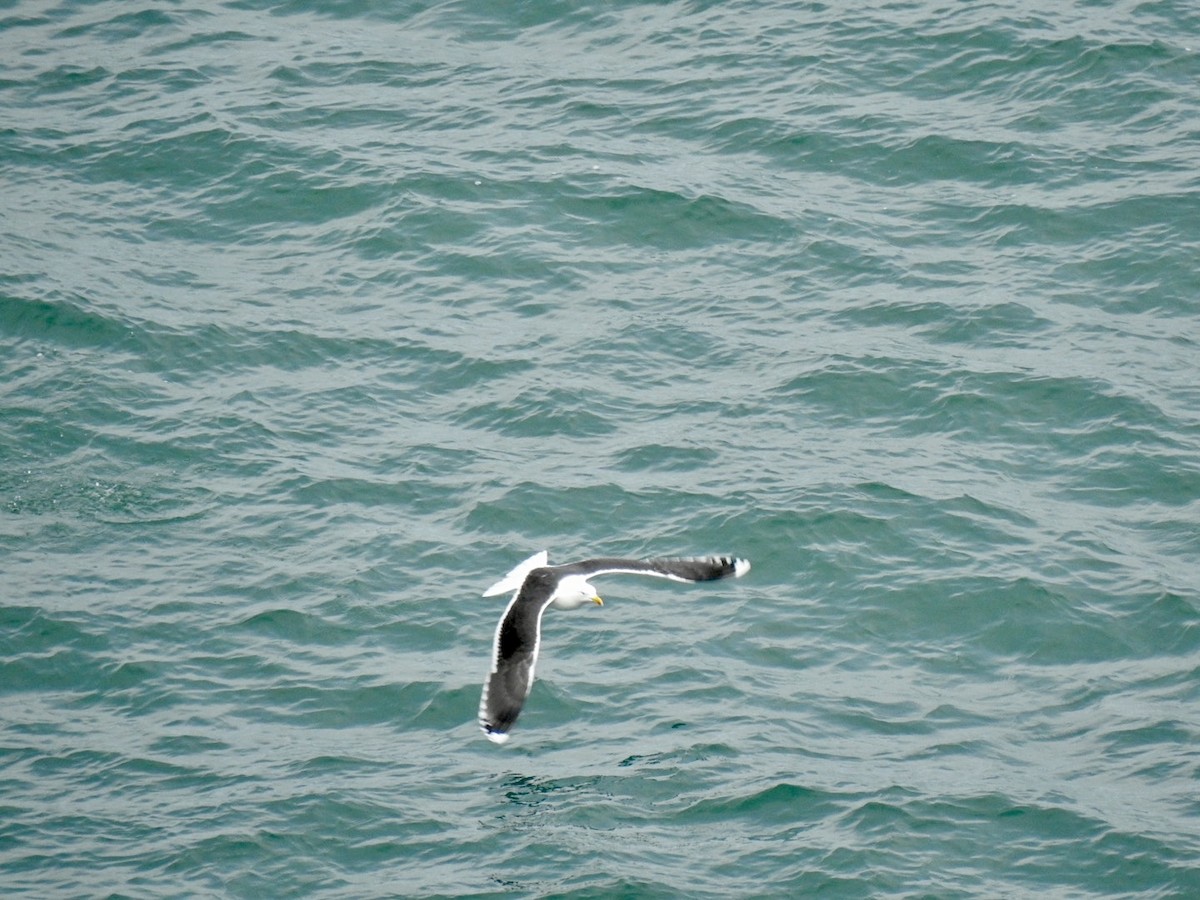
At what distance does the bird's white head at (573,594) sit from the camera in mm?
19406

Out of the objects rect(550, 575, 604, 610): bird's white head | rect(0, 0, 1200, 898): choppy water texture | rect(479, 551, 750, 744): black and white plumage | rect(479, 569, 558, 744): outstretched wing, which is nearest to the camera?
rect(479, 569, 558, 744): outstretched wing

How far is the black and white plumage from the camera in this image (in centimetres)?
1739

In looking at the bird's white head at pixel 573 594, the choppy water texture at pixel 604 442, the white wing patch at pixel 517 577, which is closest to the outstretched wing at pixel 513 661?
the bird's white head at pixel 573 594

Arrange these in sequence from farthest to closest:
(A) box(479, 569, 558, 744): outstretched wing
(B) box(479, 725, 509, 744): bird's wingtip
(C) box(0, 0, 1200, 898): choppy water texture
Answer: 1. (C) box(0, 0, 1200, 898): choppy water texture
2. (A) box(479, 569, 558, 744): outstretched wing
3. (B) box(479, 725, 509, 744): bird's wingtip

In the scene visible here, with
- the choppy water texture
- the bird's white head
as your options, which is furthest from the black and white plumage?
the choppy water texture

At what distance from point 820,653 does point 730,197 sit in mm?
10617

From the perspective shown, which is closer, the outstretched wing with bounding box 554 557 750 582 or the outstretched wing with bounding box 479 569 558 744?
the outstretched wing with bounding box 479 569 558 744

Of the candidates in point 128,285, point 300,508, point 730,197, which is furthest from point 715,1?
point 300,508

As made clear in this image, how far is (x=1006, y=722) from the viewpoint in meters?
19.7

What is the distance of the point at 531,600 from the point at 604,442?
5.90 metres

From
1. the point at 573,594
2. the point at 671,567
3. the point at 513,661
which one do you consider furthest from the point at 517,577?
the point at 513,661

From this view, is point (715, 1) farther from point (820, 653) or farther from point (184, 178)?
point (820, 653)

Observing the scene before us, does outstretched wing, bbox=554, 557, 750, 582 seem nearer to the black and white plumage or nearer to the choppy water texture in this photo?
the black and white plumage

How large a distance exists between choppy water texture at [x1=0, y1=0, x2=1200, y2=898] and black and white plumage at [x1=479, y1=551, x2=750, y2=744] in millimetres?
1520
